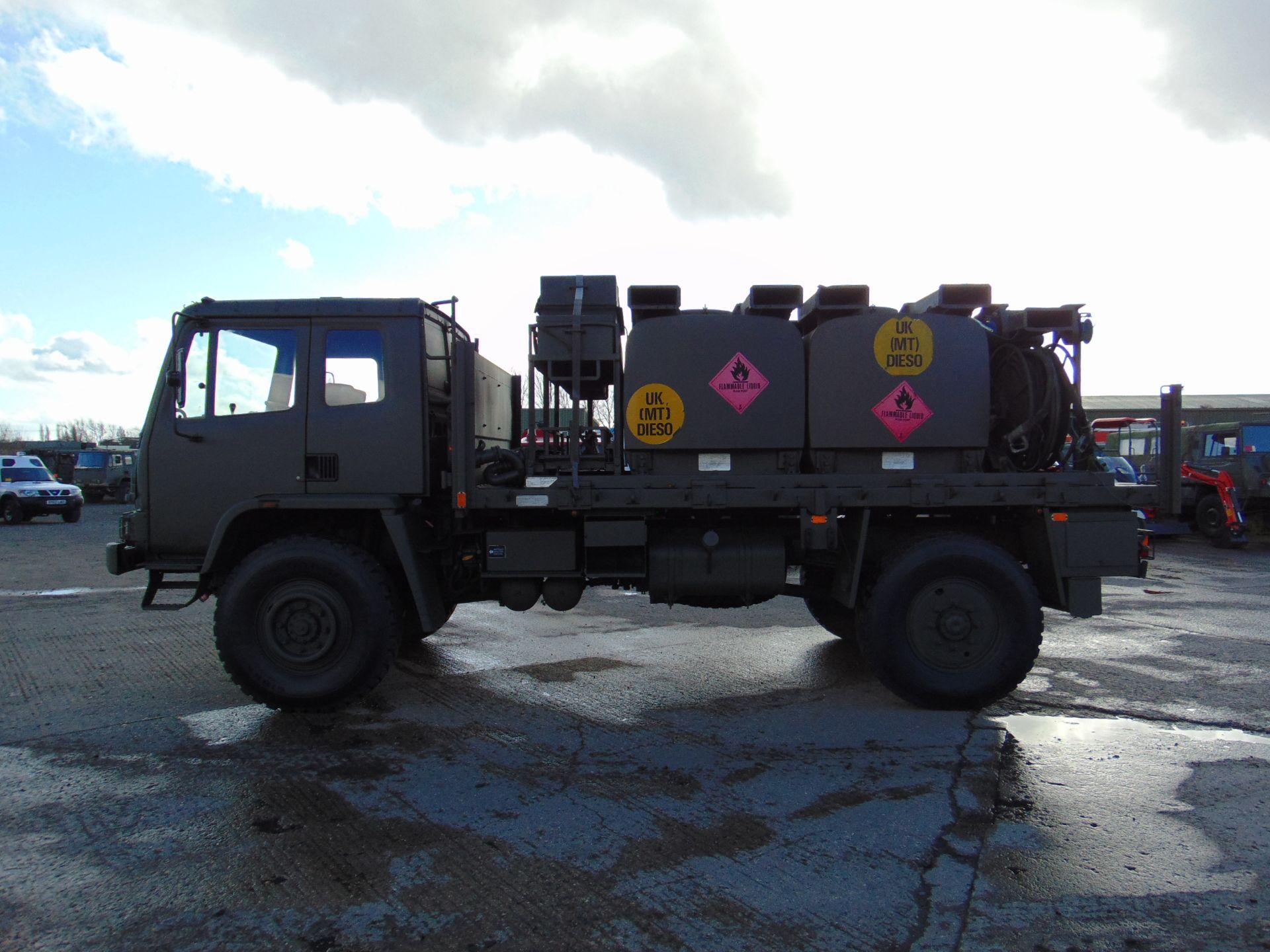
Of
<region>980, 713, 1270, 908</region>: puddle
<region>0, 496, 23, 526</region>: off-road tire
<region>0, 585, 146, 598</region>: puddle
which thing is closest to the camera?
<region>980, 713, 1270, 908</region>: puddle

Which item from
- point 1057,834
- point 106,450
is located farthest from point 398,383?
point 106,450

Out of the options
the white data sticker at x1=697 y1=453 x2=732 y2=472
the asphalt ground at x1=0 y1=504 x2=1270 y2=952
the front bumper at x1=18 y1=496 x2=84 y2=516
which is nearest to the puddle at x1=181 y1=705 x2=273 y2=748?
the asphalt ground at x1=0 y1=504 x2=1270 y2=952

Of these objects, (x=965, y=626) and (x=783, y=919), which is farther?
(x=965, y=626)

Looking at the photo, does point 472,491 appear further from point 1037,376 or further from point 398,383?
point 1037,376

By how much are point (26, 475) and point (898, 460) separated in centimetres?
2877

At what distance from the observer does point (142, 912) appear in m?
3.20

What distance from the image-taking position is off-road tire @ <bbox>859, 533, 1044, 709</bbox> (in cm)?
569

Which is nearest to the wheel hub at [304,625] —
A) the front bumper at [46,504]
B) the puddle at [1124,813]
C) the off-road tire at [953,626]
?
the off-road tire at [953,626]

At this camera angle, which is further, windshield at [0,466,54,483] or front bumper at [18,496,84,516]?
windshield at [0,466,54,483]

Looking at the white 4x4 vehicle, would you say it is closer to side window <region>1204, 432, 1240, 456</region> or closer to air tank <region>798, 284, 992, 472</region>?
air tank <region>798, 284, 992, 472</region>

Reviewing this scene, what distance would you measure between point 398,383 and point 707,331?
2.21 m

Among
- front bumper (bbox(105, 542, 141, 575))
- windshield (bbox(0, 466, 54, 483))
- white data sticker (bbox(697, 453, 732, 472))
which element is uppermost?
white data sticker (bbox(697, 453, 732, 472))

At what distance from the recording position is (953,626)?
18.8ft

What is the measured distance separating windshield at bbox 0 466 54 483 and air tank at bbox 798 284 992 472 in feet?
91.4
